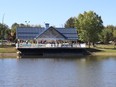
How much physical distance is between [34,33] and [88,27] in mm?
17072

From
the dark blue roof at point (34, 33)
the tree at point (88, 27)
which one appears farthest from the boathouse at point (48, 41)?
the tree at point (88, 27)

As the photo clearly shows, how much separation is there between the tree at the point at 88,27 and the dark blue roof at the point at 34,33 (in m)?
7.96

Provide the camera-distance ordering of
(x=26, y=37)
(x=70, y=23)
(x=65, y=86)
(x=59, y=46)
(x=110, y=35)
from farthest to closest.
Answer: (x=70, y=23)
(x=110, y=35)
(x=26, y=37)
(x=59, y=46)
(x=65, y=86)

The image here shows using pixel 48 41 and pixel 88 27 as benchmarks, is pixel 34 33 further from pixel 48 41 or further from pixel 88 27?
pixel 88 27

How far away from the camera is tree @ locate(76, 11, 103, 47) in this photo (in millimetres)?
111544

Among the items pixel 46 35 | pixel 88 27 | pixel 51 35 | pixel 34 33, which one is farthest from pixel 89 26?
pixel 34 33

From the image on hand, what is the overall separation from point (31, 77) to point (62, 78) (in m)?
3.61

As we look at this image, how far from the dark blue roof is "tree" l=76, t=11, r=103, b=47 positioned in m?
7.96

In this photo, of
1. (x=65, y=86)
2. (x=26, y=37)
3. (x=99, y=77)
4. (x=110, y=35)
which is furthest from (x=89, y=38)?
(x=65, y=86)

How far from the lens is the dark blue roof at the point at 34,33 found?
100 meters

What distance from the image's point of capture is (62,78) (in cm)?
4450

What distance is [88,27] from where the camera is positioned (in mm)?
111812

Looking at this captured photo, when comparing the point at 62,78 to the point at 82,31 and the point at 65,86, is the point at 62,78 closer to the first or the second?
the point at 65,86

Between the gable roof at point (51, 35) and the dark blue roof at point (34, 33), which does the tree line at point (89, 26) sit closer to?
the dark blue roof at point (34, 33)
